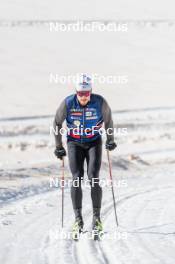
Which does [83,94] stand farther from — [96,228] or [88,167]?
[96,228]

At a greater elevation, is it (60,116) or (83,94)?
(83,94)

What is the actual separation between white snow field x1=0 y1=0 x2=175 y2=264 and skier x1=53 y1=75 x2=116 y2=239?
0.46 meters

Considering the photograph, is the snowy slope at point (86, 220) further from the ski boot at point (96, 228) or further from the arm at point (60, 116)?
the arm at point (60, 116)

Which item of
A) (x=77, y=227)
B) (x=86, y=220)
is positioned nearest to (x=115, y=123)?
(x=86, y=220)

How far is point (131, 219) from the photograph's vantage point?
9117 mm

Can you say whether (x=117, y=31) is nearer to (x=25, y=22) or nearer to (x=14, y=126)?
(x=25, y=22)

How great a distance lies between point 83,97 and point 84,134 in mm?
516

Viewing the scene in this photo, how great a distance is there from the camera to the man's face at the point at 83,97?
292 inches

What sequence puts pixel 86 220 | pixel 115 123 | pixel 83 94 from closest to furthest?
1. pixel 83 94
2. pixel 86 220
3. pixel 115 123

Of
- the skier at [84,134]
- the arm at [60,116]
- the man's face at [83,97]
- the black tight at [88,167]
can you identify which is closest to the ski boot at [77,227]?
the skier at [84,134]

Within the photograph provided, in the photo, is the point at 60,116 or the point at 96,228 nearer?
the point at 96,228

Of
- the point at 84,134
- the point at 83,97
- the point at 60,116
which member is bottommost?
the point at 84,134

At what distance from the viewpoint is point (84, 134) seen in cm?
764

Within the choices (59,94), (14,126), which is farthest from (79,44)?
(14,126)
